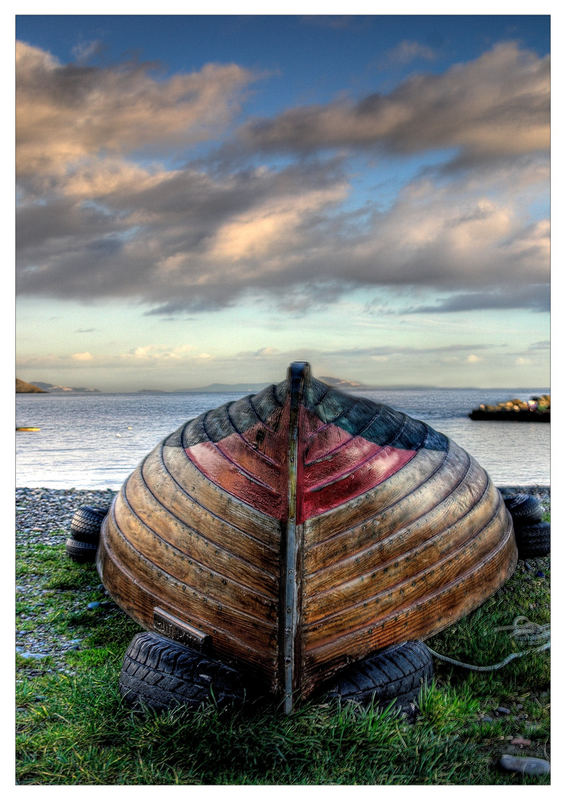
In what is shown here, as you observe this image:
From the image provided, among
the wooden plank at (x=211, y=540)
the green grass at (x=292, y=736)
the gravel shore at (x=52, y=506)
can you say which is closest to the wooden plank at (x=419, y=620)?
the green grass at (x=292, y=736)

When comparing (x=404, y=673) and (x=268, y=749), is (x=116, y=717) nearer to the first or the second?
(x=268, y=749)

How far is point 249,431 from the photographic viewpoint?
3217mm

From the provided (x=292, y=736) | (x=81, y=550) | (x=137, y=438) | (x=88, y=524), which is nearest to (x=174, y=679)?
(x=292, y=736)

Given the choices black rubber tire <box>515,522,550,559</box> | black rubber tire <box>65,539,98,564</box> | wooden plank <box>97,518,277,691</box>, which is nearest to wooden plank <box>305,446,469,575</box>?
wooden plank <box>97,518,277,691</box>

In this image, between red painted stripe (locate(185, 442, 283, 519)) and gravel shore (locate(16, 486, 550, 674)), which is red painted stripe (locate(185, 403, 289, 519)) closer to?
red painted stripe (locate(185, 442, 283, 519))

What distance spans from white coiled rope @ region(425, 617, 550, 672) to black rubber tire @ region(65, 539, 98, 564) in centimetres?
341

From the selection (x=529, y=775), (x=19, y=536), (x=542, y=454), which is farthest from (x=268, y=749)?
(x=542, y=454)

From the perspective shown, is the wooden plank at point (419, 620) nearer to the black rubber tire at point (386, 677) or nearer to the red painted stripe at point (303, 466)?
the black rubber tire at point (386, 677)

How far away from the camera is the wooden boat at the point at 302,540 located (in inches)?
114

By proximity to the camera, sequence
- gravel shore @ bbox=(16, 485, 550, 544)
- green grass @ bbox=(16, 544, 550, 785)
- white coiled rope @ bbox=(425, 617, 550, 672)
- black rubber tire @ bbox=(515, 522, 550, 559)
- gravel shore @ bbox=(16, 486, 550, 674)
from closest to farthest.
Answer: green grass @ bbox=(16, 544, 550, 785) < white coiled rope @ bbox=(425, 617, 550, 672) < gravel shore @ bbox=(16, 486, 550, 674) < black rubber tire @ bbox=(515, 522, 550, 559) < gravel shore @ bbox=(16, 485, 550, 544)

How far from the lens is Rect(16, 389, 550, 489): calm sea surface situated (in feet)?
30.9

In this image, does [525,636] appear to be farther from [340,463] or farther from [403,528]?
[340,463]

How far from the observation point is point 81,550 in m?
5.56

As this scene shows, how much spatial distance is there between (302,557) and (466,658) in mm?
1465
